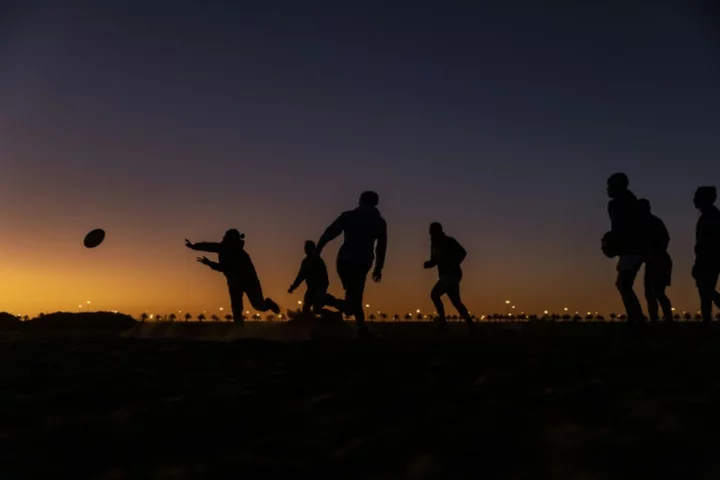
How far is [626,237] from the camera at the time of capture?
8812 millimetres

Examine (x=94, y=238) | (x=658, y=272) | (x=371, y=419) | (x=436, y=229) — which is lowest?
(x=371, y=419)

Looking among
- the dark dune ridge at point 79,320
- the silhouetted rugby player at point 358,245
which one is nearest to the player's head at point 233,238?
the silhouetted rugby player at point 358,245

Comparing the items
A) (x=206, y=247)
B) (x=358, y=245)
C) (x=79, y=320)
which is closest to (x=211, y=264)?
(x=206, y=247)

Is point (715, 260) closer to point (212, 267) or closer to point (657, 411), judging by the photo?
point (657, 411)

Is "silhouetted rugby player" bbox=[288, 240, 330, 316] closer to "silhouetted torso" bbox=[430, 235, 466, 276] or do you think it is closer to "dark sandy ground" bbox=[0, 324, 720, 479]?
"silhouetted torso" bbox=[430, 235, 466, 276]

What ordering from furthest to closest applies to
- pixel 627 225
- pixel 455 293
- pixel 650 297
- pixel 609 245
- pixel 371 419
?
pixel 455 293, pixel 650 297, pixel 609 245, pixel 627 225, pixel 371 419

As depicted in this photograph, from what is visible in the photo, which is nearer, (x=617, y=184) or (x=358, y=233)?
(x=617, y=184)

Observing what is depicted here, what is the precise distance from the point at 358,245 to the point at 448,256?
9.00ft

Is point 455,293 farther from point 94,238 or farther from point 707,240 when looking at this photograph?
point 94,238

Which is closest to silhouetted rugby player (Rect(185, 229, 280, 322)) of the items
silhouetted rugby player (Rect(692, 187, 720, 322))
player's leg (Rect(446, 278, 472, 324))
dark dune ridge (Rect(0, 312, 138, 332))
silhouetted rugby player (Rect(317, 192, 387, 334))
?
silhouetted rugby player (Rect(317, 192, 387, 334))

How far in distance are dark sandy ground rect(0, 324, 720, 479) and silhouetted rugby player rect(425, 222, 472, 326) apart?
654 cm

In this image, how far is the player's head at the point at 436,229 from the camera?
12028mm

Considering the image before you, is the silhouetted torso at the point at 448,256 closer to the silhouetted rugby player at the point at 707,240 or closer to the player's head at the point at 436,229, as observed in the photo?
the player's head at the point at 436,229

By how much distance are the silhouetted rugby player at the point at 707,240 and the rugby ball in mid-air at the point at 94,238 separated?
1292 cm
